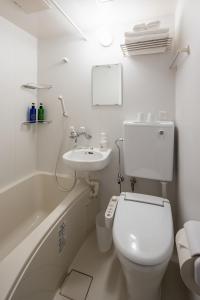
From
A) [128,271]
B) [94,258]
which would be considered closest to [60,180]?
[94,258]

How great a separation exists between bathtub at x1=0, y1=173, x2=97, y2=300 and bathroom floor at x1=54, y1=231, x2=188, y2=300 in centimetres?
9

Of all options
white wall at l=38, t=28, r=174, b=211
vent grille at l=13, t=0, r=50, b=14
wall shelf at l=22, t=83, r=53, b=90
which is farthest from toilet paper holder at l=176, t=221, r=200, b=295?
wall shelf at l=22, t=83, r=53, b=90

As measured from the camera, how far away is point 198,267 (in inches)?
23.2

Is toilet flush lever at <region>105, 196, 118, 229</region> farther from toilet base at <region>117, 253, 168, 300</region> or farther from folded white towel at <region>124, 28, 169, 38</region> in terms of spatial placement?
folded white towel at <region>124, 28, 169, 38</region>

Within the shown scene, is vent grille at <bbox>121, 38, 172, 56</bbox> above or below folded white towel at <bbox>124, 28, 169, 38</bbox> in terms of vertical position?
below

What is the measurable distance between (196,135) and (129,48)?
109 cm

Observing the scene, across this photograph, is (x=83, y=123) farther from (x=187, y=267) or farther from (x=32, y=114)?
(x=187, y=267)

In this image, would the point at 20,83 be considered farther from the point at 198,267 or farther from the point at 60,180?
the point at 198,267

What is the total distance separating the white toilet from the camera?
0.92 meters

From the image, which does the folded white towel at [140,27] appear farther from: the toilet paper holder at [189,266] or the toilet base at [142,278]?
the toilet base at [142,278]

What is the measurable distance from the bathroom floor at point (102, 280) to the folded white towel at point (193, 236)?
2.92 ft

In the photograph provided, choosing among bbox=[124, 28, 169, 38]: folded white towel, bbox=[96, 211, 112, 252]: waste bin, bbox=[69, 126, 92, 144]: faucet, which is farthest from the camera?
bbox=[69, 126, 92, 144]: faucet

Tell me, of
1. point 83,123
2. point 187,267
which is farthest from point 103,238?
point 83,123

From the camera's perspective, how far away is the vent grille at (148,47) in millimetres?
1506
